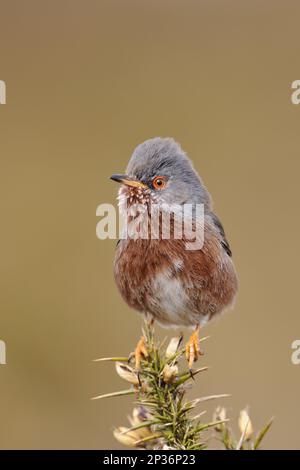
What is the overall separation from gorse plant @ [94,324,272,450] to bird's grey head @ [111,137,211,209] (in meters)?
1.58

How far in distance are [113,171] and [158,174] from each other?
3.75 meters

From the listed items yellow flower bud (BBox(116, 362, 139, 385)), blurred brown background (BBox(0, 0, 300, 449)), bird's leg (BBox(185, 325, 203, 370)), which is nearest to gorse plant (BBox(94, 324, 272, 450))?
yellow flower bud (BBox(116, 362, 139, 385))

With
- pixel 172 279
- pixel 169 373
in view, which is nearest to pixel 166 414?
pixel 169 373

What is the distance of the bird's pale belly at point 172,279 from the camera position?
4.25 m

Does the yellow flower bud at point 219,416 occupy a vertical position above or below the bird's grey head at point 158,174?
below

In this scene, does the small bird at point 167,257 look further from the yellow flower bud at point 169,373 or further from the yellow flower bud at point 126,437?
the yellow flower bud at point 126,437

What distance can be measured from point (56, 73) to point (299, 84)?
3124 millimetres

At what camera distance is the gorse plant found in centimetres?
259

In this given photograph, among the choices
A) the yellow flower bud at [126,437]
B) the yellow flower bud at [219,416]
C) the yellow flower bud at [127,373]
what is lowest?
the yellow flower bud at [126,437]

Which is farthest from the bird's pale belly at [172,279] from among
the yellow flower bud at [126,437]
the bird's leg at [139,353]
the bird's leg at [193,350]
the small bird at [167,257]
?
the yellow flower bud at [126,437]

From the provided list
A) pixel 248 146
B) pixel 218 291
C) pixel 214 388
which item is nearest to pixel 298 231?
pixel 248 146

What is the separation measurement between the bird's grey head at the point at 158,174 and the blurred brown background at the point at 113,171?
8.02ft

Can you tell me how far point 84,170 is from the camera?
830 cm
